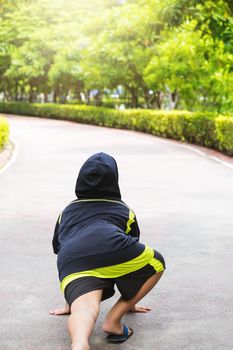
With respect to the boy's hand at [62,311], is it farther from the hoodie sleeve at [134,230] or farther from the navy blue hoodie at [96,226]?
the hoodie sleeve at [134,230]

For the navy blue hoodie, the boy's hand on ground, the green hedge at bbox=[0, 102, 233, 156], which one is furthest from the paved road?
the green hedge at bbox=[0, 102, 233, 156]

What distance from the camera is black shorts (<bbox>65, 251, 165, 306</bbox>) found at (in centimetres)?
476

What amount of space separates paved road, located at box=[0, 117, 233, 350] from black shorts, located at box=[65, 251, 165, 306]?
0.33 m

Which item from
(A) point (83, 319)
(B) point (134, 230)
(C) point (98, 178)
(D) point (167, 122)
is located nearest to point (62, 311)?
(B) point (134, 230)

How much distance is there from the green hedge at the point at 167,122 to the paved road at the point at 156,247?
316 cm

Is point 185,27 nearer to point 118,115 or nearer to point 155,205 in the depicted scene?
point 118,115

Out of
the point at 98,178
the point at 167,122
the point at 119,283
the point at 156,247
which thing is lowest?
the point at 167,122

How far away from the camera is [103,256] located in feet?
15.9

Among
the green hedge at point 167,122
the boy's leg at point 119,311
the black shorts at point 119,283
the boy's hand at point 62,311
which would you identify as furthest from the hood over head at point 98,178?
the green hedge at point 167,122

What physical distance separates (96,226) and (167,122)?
24417mm

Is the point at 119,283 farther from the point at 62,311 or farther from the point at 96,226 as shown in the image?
the point at 62,311

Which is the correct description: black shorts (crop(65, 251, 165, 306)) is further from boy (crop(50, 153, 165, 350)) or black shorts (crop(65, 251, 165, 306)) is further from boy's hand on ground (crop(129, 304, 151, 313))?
boy's hand on ground (crop(129, 304, 151, 313))

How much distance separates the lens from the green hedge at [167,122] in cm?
2192

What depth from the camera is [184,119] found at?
26797mm
